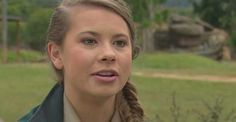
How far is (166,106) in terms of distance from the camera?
10.2 metres

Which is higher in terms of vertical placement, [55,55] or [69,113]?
[55,55]

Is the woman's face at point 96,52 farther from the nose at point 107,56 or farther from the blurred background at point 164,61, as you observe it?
the blurred background at point 164,61

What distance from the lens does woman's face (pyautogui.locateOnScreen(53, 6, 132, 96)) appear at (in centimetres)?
144

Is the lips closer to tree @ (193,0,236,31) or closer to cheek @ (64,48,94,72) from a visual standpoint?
cheek @ (64,48,94,72)

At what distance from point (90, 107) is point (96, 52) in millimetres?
154

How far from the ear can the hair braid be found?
0.19 m

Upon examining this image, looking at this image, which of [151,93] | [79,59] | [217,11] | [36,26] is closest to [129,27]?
[79,59]

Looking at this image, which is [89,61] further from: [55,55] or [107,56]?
[55,55]

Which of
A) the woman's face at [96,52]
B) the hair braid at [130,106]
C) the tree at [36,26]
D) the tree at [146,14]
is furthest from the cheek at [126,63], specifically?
the tree at [36,26]

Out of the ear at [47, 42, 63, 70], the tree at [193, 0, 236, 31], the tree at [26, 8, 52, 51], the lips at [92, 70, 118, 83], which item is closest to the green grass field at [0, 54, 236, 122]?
the ear at [47, 42, 63, 70]

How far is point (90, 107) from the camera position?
153 cm

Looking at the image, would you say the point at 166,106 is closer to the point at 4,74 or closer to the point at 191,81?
the point at 191,81

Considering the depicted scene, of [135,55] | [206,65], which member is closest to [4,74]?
[206,65]

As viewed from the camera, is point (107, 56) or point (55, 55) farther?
point (55, 55)
